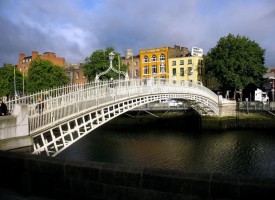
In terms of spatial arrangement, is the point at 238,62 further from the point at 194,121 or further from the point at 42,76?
the point at 42,76

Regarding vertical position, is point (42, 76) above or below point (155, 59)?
below

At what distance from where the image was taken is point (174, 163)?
18484 millimetres

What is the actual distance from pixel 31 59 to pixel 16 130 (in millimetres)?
69542

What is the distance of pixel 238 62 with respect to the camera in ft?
149

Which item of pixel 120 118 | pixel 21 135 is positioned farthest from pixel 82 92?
pixel 120 118

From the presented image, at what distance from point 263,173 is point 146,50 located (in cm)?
4570

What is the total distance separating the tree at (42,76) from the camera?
4797cm

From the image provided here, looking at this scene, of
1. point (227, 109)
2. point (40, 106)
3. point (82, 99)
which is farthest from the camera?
point (227, 109)

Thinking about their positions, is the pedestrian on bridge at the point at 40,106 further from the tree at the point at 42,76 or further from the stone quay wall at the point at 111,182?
the tree at the point at 42,76

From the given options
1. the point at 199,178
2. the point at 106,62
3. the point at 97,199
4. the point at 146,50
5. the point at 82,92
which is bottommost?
the point at 97,199

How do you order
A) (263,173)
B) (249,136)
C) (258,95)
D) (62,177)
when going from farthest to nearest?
(258,95) < (249,136) < (263,173) < (62,177)

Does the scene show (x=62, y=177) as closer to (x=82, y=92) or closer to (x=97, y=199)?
(x=97, y=199)

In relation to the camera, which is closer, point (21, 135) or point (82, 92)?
point (21, 135)

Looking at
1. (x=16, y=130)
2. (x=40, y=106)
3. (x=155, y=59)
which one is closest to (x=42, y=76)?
(x=155, y=59)
